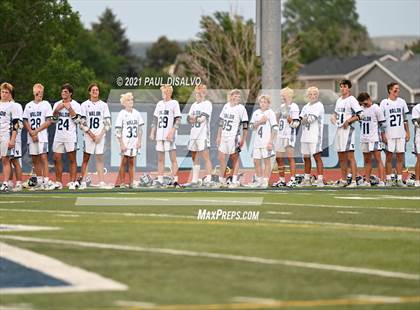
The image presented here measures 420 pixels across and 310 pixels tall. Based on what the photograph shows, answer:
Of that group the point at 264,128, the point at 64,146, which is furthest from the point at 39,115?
the point at 264,128

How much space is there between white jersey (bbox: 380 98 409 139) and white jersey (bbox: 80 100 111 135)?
15.9 feet

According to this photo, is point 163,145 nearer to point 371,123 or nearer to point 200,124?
point 200,124

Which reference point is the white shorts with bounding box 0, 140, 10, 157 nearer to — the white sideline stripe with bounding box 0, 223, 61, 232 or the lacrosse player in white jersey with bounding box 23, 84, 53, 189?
the lacrosse player in white jersey with bounding box 23, 84, 53, 189

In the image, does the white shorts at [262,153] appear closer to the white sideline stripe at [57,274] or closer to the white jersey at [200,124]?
the white jersey at [200,124]

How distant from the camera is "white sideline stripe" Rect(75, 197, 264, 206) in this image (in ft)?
55.3

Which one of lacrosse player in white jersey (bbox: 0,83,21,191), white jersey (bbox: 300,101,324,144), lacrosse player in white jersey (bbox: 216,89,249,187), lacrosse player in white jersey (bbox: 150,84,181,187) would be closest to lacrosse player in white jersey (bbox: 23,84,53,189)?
lacrosse player in white jersey (bbox: 0,83,21,191)

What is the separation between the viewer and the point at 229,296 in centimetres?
848

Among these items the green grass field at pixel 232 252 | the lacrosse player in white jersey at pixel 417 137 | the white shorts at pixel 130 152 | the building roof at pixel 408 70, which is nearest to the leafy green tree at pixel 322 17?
the building roof at pixel 408 70

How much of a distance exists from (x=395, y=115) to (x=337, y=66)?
84996mm

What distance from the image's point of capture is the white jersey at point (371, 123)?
75.1ft

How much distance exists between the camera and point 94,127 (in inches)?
880

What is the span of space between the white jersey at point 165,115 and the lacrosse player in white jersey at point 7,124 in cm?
251

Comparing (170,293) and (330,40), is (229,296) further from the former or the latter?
(330,40)

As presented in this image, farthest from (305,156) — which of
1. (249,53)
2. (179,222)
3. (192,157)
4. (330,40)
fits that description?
(330,40)
